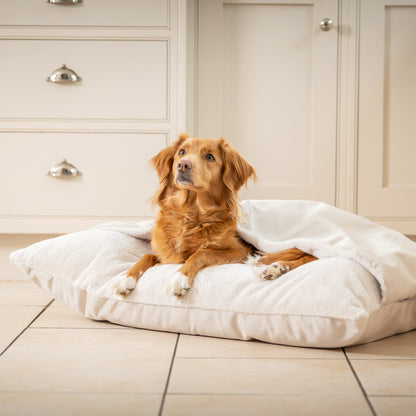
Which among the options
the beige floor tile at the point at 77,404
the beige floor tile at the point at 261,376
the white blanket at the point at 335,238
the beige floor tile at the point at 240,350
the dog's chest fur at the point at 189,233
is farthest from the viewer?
the dog's chest fur at the point at 189,233

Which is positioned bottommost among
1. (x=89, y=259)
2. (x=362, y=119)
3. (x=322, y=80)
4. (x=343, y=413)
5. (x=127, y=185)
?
(x=343, y=413)

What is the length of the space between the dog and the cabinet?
0.57 meters

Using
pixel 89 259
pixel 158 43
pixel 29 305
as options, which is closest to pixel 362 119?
pixel 158 43

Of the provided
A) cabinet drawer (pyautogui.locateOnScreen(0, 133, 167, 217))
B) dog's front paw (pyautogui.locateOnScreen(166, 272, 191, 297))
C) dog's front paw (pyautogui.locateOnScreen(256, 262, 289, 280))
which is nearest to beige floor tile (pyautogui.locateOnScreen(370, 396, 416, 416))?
dog's front paw (pyautogui.locateOnScreen(256, 262, 289, 280))

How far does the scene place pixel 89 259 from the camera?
1.92m

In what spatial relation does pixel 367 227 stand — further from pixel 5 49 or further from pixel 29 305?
pixel 5 49

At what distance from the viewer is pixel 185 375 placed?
1.38 metres

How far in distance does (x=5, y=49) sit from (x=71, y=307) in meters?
1.30

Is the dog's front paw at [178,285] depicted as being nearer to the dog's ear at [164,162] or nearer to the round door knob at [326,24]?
the dog's ear at [164,162]

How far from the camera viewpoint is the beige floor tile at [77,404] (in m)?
1.15

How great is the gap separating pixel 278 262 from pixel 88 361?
67 centimetres

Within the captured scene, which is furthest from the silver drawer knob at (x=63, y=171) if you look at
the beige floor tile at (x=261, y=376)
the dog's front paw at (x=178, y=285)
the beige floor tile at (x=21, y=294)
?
the beige floor tile at (x=261, y=376)

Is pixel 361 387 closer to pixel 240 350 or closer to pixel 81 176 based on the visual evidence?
pixel 240 350

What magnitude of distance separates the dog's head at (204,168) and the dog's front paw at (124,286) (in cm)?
35
